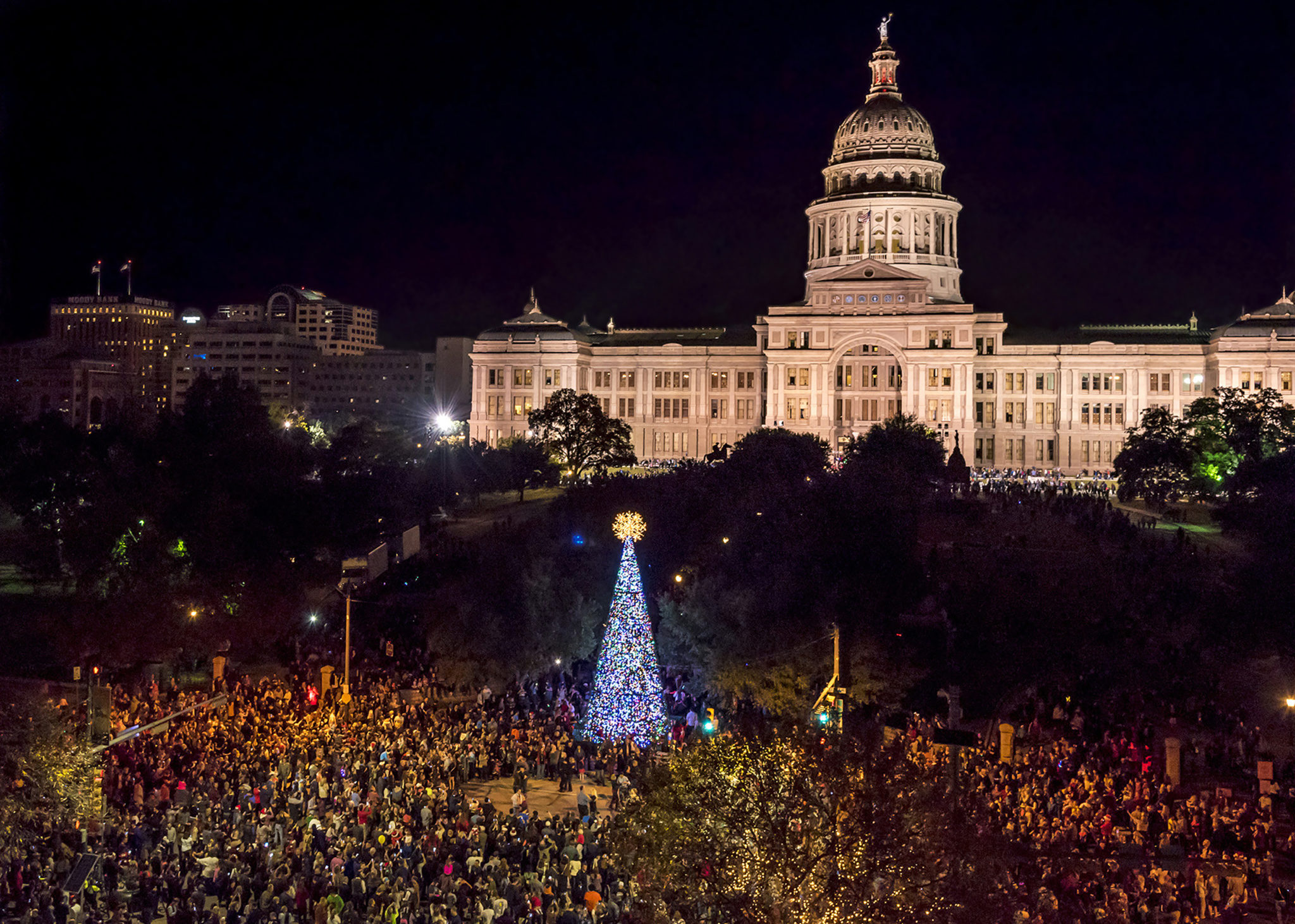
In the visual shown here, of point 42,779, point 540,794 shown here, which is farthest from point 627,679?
point 42,779

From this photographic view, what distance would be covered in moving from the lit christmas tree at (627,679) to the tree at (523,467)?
33.1 meters

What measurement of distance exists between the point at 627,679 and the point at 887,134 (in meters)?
81.1

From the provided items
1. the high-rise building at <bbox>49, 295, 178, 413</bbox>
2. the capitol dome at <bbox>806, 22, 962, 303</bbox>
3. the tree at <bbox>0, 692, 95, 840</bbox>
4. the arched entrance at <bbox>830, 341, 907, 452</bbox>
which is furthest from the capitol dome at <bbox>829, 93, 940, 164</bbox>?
the high-rise building at <bbox>49, 295, 178, 413</bbox>

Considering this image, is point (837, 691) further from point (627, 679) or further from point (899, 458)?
point (899, 458)

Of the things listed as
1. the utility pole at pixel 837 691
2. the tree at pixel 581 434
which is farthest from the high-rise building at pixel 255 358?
the utility pole at pixel 837 691

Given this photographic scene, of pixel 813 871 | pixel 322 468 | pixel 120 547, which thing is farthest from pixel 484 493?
pixel 813 871

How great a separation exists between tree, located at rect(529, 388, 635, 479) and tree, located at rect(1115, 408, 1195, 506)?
27491 millimetres

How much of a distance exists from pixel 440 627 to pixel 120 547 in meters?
12.9

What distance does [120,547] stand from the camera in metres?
44.6

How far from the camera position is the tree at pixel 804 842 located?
681 inches

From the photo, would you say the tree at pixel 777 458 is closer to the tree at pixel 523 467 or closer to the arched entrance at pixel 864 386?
the tree at pixel 523 467

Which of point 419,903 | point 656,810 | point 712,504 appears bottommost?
point 419,903

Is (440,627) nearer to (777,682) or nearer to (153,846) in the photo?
(777,682)

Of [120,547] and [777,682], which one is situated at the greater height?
[120,547]
